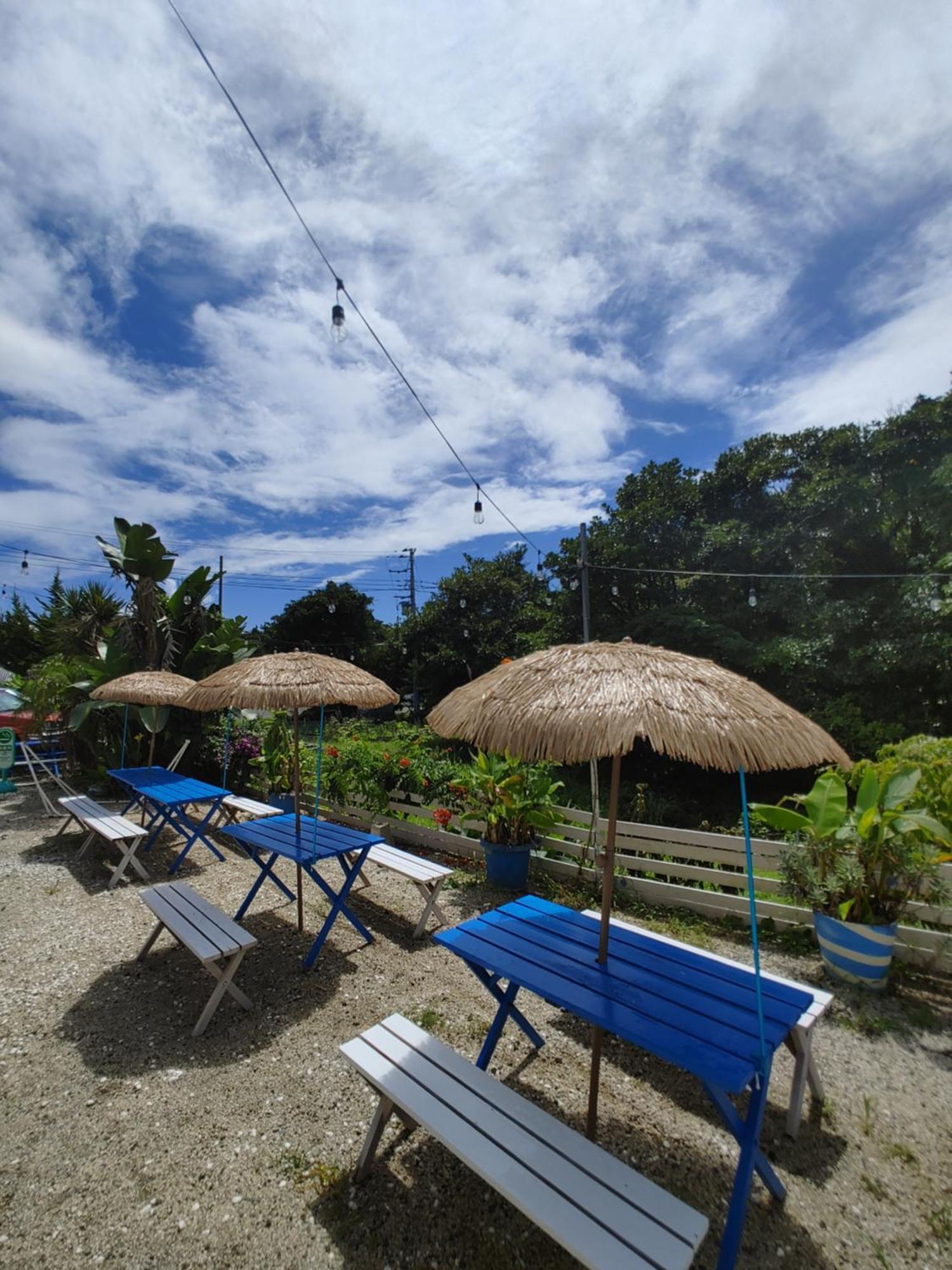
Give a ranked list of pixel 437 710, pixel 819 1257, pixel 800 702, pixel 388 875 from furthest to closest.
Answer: pixel 800 702 → pixel 388 875 → pixel 437 710 → pixel 819 1257

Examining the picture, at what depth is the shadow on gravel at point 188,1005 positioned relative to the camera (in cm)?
315

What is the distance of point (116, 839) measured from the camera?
5.57 metres

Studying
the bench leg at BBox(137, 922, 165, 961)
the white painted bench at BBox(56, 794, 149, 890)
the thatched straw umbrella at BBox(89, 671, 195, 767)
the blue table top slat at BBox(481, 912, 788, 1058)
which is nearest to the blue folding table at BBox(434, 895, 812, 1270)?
the blue table top slat at BBox(481, 912, 788, 1058)

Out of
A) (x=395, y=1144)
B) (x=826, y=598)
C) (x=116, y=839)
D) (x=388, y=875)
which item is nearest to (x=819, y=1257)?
(x=395, y=1144)

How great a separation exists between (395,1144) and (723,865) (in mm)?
3753

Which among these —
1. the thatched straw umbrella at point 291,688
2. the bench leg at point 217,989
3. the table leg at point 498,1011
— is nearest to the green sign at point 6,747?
the thatched straw umbrella at point 291,688

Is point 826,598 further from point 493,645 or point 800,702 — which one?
point 493,645

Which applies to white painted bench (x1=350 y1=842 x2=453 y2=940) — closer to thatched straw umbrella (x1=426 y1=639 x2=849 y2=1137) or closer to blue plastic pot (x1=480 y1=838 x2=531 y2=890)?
blue plastic pot (x1=480 y1=838 x2=531 y2=890)

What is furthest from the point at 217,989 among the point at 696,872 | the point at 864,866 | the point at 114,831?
the point at 864,866

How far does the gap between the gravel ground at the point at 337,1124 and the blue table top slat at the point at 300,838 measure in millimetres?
828

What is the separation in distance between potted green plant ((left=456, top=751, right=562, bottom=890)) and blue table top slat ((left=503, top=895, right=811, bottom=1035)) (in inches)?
89.0

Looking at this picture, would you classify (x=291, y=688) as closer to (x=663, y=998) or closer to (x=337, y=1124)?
(x=337, y=1124)

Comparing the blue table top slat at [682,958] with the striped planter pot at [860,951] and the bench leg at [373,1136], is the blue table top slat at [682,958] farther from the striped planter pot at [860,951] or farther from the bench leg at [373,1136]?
the striped planter pot at [860,951]

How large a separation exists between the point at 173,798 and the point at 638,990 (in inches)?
210
